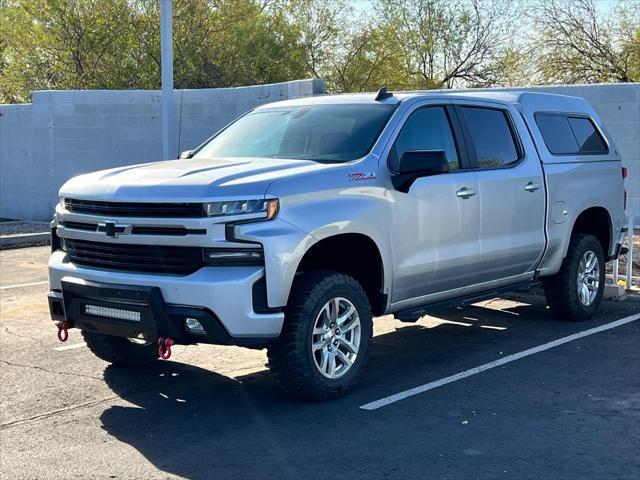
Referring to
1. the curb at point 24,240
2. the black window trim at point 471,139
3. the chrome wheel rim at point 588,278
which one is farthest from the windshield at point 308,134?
the curb at point 24,240

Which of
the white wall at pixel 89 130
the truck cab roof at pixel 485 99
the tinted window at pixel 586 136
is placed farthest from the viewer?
the white wall at pixel 89 130

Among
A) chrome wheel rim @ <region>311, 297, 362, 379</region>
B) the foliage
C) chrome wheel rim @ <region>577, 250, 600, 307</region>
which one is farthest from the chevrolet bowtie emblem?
the foliage

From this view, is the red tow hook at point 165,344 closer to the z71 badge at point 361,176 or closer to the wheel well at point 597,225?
the z71 badge at point 361,176

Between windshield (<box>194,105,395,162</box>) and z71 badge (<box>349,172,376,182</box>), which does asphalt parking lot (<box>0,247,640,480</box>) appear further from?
windshield (<box>194,105,395,162</box>)

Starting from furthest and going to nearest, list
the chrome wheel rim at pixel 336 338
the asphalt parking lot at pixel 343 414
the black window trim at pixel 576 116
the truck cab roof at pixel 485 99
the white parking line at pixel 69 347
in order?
the black window trim at pixel 576 116 → the white parking line at pixel 69 347 → the truck cab roof at pixel 485 99 → the chrome wheel rim at pixel 336 338 → the asphalt parking lot at pixel 343 414

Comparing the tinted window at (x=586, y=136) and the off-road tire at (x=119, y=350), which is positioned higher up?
the tinted window at (x=586, y=136)

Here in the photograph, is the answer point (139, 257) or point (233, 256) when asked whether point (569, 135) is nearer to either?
point (233, 256)

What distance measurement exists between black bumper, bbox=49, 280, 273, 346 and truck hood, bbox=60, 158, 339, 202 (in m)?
0.59

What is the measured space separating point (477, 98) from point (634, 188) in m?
7.30

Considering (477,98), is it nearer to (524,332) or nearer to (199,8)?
(524,332)

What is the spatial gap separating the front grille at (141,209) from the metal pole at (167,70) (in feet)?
28.7

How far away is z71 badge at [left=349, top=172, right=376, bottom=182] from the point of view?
651 centimetres

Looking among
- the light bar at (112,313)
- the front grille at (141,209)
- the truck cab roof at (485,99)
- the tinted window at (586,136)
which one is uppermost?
the truck cab roof at (485,99)

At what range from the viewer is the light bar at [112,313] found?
235 inches
